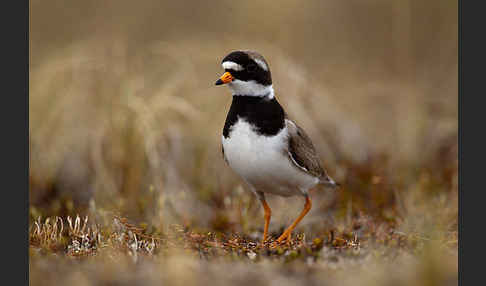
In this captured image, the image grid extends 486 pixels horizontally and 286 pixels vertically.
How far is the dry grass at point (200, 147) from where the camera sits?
193 inches

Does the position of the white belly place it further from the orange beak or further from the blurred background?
the blurred background

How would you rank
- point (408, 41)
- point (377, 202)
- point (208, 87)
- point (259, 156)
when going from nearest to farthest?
point (259, 156)
point (377, 202)
point (408, 41)
point (208, 87)

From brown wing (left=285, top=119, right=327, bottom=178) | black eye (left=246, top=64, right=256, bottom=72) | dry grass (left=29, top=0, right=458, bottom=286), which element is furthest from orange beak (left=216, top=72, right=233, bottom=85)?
dry grass (left=29, top=0, right=458, bottom=286)

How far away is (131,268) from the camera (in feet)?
12.3

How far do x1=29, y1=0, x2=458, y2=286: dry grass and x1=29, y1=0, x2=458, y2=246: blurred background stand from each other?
0.02 metres

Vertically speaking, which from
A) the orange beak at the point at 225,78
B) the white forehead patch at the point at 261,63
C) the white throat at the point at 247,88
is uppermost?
the white forehead patch at the point at 261,63

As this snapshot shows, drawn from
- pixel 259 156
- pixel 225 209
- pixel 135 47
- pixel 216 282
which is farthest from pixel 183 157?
pixel 216 282

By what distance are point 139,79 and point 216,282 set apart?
490cm

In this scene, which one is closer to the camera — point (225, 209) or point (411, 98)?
point (225, 209)

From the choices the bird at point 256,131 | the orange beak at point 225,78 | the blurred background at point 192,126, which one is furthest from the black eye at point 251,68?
the blurred background at point 192,126

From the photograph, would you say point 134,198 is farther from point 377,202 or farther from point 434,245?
point 434,245

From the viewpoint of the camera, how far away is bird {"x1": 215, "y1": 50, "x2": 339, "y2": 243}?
503cm

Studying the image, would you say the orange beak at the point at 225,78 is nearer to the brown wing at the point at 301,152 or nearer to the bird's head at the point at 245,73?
the bird's head at the point at 245,73

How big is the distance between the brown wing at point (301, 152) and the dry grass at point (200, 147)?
67cm
